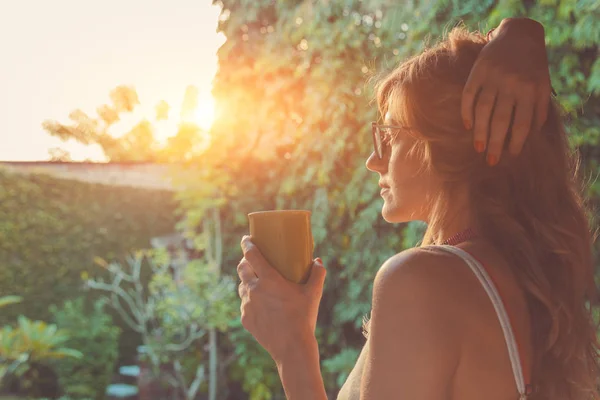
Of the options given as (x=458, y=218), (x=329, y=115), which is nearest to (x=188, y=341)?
(x=329, y=115)

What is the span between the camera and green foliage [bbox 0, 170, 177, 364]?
17.7 ft

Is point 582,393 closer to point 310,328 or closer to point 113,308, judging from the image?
point 310,328

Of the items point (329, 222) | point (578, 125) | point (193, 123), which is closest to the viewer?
point (578, 125)

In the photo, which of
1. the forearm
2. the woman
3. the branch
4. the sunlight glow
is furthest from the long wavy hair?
the branch

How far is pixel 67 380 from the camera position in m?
5.22

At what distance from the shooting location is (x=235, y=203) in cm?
440

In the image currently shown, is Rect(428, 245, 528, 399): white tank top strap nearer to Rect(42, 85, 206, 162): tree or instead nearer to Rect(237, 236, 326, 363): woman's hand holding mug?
Rect(237, 236, 326, 363): woman's hand holding mug

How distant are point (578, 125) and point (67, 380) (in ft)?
13.7

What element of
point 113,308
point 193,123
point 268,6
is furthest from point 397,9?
point 113,308

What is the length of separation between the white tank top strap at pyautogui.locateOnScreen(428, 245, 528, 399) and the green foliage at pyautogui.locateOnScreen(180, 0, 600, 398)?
218 cm

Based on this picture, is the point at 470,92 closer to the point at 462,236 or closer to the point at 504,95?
the point at 504,95

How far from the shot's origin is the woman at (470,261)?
69 cm

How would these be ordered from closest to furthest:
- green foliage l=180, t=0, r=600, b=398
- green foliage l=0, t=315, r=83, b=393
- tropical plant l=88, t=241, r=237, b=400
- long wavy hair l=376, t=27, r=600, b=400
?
long wavy hair l=376, t=27, r=600, b=400
green foliage l=180, t=0, r=600, b=398
tropical plant l=88, t=241, r=237, b=400
green foliage l=0, t=315, r=83, b=393

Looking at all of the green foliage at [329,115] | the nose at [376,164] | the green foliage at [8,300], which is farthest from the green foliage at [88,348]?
the nose at [376,164]
